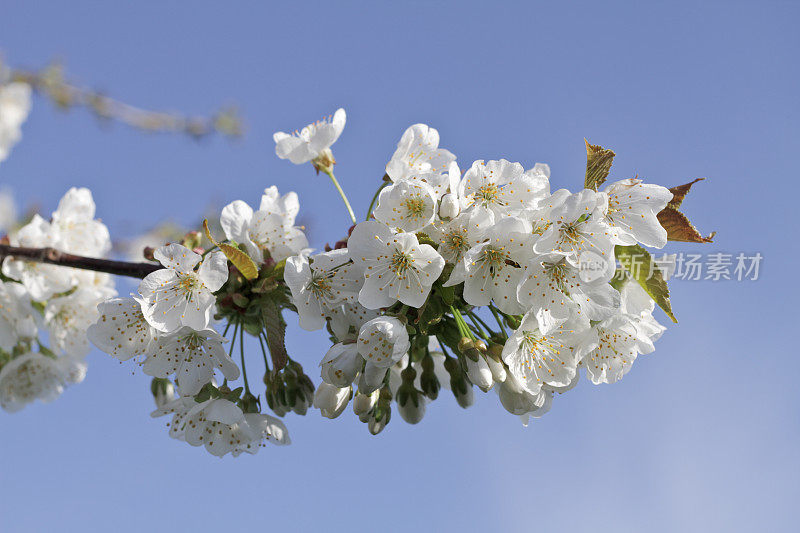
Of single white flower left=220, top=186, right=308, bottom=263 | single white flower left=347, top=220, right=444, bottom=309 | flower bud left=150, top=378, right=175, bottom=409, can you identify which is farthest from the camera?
flower bud left=150, top=378, right=175, bottom=409

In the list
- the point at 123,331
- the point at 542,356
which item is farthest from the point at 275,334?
the point at 542,356

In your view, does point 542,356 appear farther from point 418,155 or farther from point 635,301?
point 418,155

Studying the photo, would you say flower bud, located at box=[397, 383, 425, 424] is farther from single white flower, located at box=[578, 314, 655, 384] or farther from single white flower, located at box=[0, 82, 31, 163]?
single white flower, located at box=[0, 82, 31, 163]

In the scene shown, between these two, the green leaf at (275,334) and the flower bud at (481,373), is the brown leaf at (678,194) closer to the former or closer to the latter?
the flower bud at (481,373)

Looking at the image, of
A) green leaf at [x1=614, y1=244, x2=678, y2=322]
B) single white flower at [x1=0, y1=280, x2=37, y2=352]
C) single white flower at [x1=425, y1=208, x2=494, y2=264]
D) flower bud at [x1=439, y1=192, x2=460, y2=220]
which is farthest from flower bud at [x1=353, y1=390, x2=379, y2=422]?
single white flower at [x1=0, y1=280, x2=37, y2=352]

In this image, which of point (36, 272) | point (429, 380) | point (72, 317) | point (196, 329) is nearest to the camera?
point (196, 329)

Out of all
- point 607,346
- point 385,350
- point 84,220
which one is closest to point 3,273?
point 84,220
